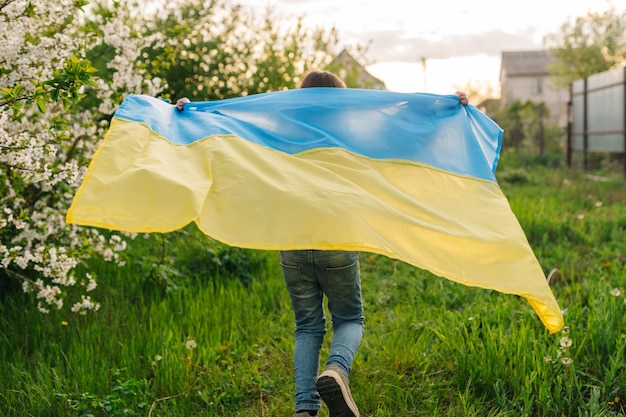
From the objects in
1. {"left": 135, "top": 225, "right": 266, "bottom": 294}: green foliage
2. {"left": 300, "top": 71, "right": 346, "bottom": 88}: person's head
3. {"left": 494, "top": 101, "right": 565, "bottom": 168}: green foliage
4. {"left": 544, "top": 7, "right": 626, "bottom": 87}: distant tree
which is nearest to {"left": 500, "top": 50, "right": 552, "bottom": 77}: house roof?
{"left": 544, "top": 7, "right": 626, "bottom": 87}: distant tree

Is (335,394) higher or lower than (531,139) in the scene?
higher

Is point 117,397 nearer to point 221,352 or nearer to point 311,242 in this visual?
point 221,352

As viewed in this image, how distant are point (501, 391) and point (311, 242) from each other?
145 centimetres

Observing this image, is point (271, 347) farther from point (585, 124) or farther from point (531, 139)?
point (531, 139)

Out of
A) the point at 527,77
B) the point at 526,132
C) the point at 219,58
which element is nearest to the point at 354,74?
the point at 219,58

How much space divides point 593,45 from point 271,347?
1221 inches

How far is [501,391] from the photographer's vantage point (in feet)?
11.7

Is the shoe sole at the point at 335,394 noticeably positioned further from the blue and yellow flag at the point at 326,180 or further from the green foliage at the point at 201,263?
the green foliage at the point at 201,263

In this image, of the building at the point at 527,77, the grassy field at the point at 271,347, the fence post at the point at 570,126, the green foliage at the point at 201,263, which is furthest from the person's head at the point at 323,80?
the building at the point at 527,77

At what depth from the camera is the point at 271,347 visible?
451 cm

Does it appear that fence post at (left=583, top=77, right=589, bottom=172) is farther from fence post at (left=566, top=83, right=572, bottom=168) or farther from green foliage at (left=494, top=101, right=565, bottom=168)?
green foliage at (left=494, top=101, right=565, bottom=168)

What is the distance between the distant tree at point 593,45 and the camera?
1208 inches

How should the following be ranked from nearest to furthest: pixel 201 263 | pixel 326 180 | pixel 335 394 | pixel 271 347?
pixel 335 394, pixel 326 180, pixel 271 347, pixel 201 263

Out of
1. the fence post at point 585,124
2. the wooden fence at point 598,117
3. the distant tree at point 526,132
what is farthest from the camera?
the distant tree at point 526,132
